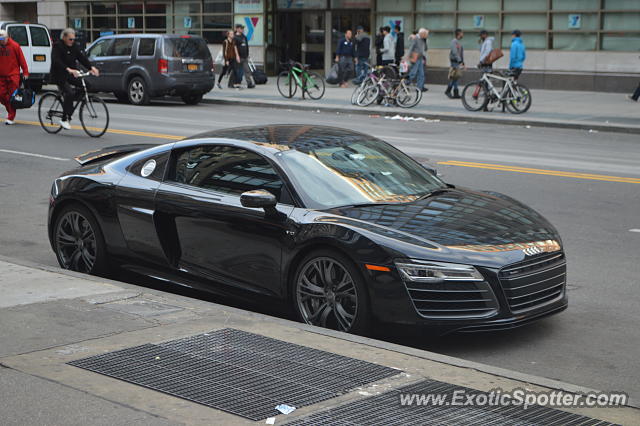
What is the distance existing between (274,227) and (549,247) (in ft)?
6.27

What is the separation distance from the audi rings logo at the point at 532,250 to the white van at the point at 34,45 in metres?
26.1

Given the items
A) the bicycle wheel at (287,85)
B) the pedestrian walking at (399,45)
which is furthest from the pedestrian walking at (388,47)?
the bicycle wheel at (287,85)

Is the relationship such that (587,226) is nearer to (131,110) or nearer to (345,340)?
(345,340)

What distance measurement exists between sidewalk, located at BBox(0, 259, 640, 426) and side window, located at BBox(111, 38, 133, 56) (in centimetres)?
2023

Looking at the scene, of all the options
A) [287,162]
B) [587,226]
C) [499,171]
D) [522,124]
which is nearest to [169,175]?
[287,162]

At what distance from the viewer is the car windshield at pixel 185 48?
84.2 ft

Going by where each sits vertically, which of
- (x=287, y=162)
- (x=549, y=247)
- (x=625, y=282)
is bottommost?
(x=625, y=282)

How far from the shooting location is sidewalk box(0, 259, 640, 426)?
4758 millimetres

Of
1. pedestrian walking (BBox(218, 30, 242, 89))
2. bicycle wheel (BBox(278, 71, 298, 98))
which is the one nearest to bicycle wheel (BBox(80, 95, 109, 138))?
bicycle wheel (BBox(278, 71, 298, 98))

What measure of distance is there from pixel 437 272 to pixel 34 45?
2669 centimetres

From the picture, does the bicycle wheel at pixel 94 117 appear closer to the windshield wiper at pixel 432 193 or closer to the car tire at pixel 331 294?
the windshield wiper at pixel 432 193

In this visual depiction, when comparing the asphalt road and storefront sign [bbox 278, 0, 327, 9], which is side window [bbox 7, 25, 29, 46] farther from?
storefront sign [bbox 278, 0, 327, 9]

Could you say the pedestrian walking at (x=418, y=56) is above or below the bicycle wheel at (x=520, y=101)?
above

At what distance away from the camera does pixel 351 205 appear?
679 cm
